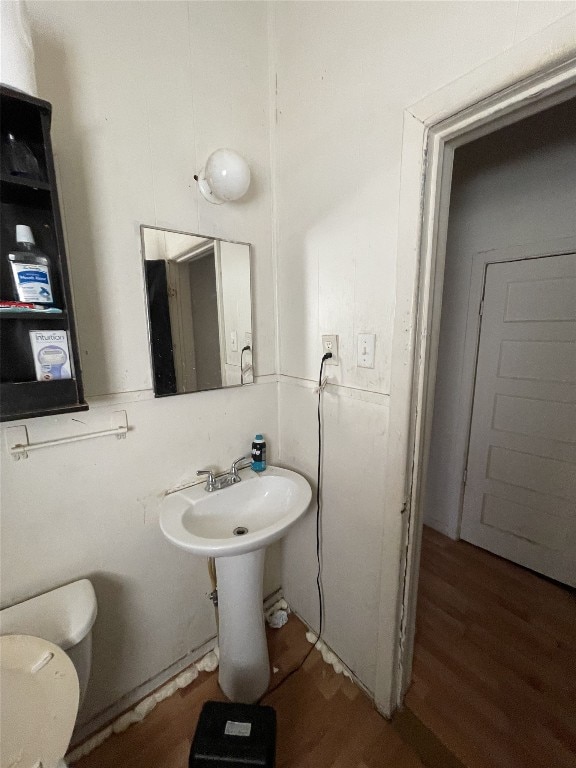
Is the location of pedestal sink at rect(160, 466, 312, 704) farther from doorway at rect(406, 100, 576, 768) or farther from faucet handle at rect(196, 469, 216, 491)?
doorway at rect(406, 100, 576, 768)

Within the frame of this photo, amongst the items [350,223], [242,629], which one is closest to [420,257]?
[350,223]

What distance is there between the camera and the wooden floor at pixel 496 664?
1098mm

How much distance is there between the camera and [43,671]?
748 mm

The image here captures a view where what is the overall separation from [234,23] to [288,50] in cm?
21

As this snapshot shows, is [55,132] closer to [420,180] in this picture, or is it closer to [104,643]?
[420,180]

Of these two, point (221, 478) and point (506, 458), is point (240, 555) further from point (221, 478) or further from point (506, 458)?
point (506, 458)

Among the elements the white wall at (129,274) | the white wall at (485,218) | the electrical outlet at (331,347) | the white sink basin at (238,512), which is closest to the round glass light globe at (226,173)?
the white wall at (129,274)

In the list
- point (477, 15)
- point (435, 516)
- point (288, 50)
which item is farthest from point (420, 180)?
point (435, 516)

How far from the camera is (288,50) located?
116 cm

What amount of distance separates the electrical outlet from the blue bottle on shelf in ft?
1.56

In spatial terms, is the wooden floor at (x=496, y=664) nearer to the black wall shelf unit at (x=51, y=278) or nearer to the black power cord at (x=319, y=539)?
the black power cord at (x=319, y=539)

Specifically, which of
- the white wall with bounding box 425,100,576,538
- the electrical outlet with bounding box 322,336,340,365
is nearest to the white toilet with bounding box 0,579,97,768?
the electrical outlet with bounding box 322,336,340,365

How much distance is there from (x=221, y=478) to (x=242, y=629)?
1.87 ft

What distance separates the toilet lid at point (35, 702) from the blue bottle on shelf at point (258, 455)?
796 mm
